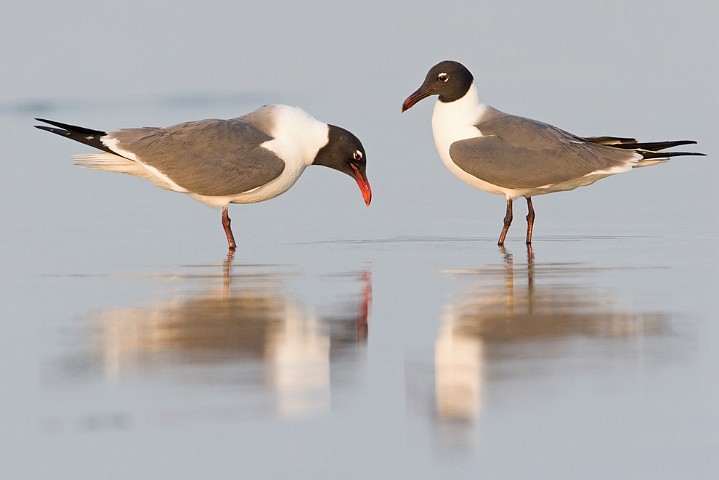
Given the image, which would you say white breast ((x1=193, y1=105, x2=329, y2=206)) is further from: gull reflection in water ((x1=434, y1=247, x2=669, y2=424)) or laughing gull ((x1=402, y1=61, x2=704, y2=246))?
gull reflection in water ((x1=434, y1=247, x2=669, y2=424))

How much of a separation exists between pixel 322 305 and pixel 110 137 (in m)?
3.56

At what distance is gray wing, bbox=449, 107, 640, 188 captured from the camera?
10180mm

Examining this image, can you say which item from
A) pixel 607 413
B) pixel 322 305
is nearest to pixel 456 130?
pixel 322 305

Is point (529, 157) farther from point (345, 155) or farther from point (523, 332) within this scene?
point (523, 332)

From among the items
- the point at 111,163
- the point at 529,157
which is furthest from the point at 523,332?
the point at 111,163

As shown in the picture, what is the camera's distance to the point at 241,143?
10.1 metres

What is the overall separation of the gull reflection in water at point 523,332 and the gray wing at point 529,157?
2.05 m

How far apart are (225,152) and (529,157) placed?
7.47 feet

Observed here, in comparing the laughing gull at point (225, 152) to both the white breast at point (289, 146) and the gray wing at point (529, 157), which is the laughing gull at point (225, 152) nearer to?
the white breast at point (289, 146)

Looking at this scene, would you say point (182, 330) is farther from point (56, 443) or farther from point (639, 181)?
point (639, 181)

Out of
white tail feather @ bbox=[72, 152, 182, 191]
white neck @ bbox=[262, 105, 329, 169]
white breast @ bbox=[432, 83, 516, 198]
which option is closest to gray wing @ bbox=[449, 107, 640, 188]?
white breast @ bbox=[432, 83, 516, 198]

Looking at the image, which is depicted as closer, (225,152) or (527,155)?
(225,152)

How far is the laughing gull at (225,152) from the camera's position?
10.0 meters

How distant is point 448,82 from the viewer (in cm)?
1091
